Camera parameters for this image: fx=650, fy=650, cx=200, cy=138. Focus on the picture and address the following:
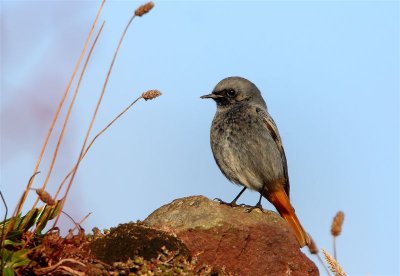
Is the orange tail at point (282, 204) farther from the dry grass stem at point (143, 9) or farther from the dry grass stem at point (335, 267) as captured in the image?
the dry grass stem at point (143, 9)

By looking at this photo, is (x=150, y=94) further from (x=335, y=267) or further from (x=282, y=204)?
(x=282, y=204)

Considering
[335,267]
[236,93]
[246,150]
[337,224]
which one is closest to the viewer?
[337,224]

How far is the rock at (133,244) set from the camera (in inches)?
196

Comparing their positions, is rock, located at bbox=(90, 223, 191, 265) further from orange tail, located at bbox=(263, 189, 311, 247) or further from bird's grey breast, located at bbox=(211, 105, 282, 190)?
orange tail, located at bbox=(263, 189, 311, 247)

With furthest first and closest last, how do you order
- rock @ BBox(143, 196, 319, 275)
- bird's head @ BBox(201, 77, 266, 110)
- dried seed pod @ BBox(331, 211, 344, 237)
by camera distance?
bird's head @ BBox(201, 77, 266, 110)
rock @ BBox(143, 196, 319, 275)
dried seed pod @ BBox(331, 211, 344, 237)

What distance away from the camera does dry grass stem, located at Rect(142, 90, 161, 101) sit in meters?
4.89

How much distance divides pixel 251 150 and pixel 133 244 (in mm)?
3287

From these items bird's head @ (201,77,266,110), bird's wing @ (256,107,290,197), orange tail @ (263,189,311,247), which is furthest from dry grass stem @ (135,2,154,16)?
orange tail @ (263,189,311,247)

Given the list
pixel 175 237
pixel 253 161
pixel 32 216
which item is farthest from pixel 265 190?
pixel 32 216

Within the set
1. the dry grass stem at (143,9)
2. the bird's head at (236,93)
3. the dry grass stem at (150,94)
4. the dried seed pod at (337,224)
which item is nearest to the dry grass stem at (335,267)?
the dried seed pod at (337,224)

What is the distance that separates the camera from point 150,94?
492 centimetres

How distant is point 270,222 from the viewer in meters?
6.14

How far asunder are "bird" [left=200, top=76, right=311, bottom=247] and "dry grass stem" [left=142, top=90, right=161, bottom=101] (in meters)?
3.21

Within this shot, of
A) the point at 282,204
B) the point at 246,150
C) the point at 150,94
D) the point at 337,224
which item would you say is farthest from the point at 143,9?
the point at 282,204
